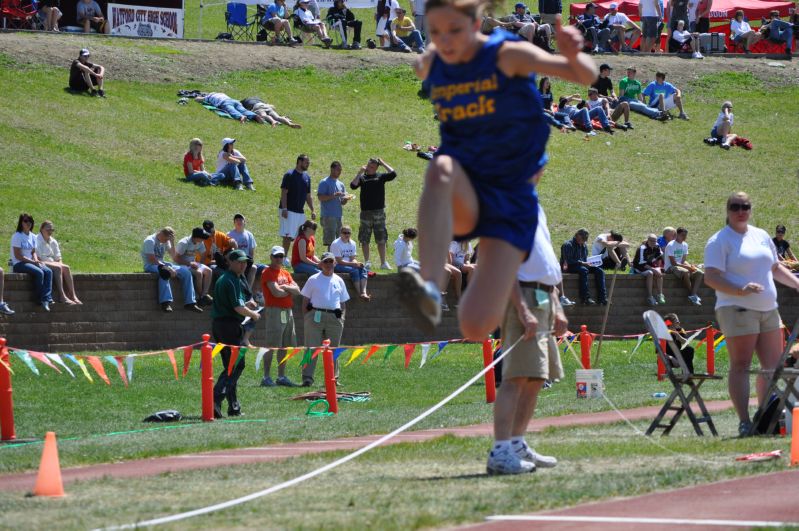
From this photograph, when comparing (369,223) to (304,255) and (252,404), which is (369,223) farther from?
(252,404)

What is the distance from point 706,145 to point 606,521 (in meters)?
33.1

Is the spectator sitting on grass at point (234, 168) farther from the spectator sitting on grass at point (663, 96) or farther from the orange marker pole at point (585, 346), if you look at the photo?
the spectator sitting on grass at point (663, 96)

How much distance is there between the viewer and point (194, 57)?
36594 mm

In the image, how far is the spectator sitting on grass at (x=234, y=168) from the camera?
2703 cm

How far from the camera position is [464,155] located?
21.6 ft

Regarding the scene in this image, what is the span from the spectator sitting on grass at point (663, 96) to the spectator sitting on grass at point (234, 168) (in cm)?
1650

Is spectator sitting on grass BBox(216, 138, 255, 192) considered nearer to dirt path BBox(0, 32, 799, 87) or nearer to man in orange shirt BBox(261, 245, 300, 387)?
dirt path BBox(0, 32, 799, 87)

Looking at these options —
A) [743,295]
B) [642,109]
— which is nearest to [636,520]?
[743,295]

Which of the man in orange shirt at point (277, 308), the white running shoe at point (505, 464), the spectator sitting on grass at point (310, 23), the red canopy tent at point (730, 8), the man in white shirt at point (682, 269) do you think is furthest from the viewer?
the red canopy tent at point (730, 8)

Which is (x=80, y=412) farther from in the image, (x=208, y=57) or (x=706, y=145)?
(x=706, y=145)

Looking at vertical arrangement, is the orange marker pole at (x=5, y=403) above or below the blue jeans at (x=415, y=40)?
below

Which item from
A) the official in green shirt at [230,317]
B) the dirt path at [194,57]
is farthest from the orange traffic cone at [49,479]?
the dirt path at [194,57]

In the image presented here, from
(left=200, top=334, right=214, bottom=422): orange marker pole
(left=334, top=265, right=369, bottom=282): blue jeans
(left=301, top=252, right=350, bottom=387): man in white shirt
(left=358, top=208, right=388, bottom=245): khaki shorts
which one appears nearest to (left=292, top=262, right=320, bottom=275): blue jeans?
(left=334, top=265, right=369, bottom=282): blue jeans

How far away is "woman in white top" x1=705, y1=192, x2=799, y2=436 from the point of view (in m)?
10.8
